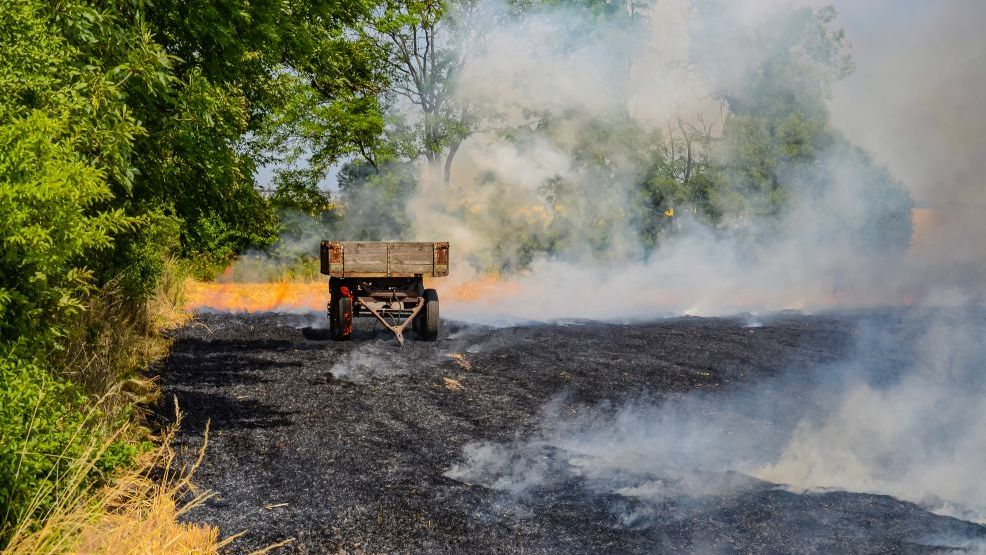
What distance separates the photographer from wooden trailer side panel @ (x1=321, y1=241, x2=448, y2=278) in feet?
52.0

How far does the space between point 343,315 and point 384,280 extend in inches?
39.3

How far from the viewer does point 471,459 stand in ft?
29.9

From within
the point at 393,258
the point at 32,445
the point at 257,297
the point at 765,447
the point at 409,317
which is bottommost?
the point at 765,447

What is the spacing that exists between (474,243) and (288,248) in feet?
21.1

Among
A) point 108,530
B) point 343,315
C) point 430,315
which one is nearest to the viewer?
point 108,530

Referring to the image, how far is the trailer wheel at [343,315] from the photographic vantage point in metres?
16.3

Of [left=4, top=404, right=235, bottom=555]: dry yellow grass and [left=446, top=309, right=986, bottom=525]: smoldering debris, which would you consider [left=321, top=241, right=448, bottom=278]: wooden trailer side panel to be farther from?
[left=4, top=404, right=235, bottom=555]: dry yellow grass

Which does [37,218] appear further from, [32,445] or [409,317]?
[409,317]

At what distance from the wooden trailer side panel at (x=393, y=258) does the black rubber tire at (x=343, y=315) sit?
0.58 metres

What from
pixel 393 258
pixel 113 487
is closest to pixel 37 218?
pixel 113 487

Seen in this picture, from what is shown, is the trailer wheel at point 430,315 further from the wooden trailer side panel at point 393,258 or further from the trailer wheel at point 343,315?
the trailer wheel at point 343,315

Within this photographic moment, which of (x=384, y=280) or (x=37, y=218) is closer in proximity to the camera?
(x=37, y=218)

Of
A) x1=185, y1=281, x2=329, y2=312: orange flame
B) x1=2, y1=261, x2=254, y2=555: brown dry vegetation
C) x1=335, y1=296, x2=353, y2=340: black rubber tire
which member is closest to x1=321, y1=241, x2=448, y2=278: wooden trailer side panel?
x1=335, y1=296, x2=353, y2=340: black rubber tire

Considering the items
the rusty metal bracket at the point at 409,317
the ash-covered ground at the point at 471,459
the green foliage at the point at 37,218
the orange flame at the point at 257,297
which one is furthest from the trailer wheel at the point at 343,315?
the green foliage at the point at 37,218
